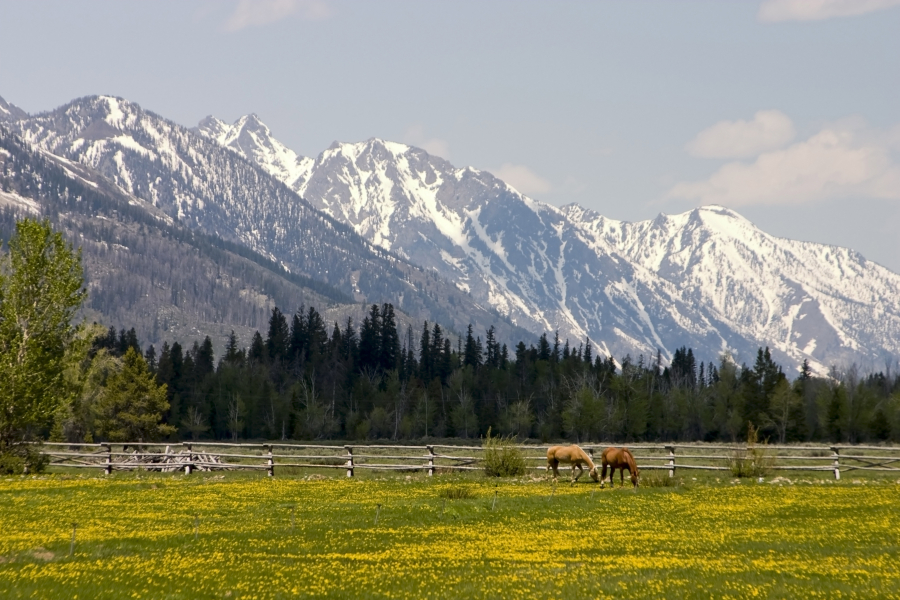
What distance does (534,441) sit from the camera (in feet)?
461

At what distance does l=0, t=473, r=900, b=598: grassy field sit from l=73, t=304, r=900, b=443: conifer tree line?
97221 mm

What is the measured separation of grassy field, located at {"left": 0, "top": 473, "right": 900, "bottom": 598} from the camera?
1723 centimetres

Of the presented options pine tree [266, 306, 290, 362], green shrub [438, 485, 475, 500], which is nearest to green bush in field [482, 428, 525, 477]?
green shrub [438, 485, 475, 500]

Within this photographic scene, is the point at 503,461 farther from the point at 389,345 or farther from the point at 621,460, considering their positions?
the point at 389,345

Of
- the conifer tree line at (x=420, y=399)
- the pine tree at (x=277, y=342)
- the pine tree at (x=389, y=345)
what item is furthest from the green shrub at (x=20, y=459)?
the pine tree at (x=277, y=342)

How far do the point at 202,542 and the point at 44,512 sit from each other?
29.3 ft

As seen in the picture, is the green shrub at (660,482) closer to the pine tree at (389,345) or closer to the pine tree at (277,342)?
the pine tree at (389,345)

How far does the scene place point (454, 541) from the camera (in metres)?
23.7

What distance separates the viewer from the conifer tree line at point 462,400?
133 meters

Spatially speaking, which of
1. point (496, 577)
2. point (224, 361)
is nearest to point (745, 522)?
point (496, 577)

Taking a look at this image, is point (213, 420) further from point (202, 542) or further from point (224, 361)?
point (202, 542)

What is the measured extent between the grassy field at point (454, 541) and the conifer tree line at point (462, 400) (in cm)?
9722

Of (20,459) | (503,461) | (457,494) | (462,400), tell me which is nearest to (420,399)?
(462,400)

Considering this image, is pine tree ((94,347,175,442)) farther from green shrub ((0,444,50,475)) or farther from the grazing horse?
the grazing horse
